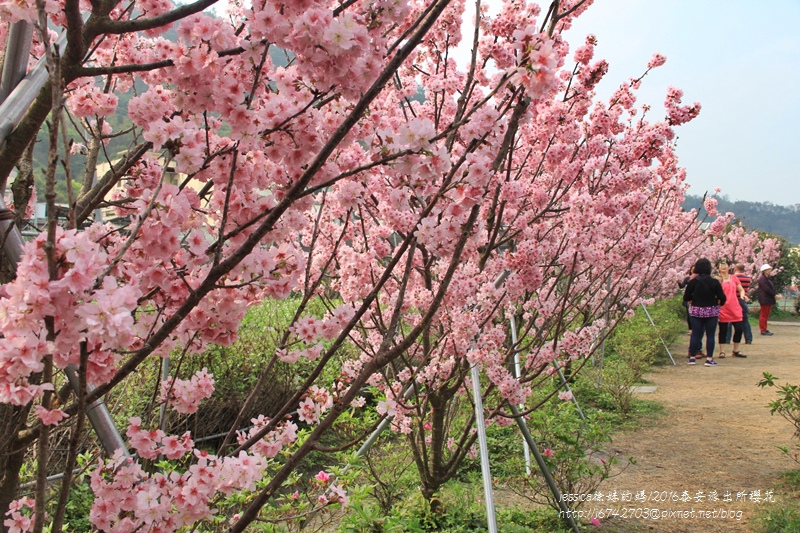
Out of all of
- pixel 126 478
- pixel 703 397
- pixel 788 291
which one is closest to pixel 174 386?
pixel 126 478

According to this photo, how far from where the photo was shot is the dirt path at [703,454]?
4211 millimetres

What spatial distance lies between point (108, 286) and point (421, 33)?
2.45 ft

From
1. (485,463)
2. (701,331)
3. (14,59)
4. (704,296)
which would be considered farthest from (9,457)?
(701,331)

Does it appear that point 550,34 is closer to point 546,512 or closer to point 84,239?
point 84,239

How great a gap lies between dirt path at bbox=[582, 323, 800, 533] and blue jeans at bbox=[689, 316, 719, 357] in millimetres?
751

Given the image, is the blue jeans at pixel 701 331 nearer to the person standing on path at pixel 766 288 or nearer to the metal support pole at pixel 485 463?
the person standing on path at pixel 766 288

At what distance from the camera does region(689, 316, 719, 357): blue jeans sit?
9.89 m

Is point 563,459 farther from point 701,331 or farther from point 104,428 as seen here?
point 701,331

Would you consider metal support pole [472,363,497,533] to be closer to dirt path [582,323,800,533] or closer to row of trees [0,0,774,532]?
row of trees [0,0,774,532]

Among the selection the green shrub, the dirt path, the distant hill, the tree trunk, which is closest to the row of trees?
the tree trunk

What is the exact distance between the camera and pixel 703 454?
5.58 meters

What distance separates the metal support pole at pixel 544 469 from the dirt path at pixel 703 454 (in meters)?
0.51

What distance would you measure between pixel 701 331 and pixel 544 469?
8471mm

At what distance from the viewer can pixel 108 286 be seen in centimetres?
90
